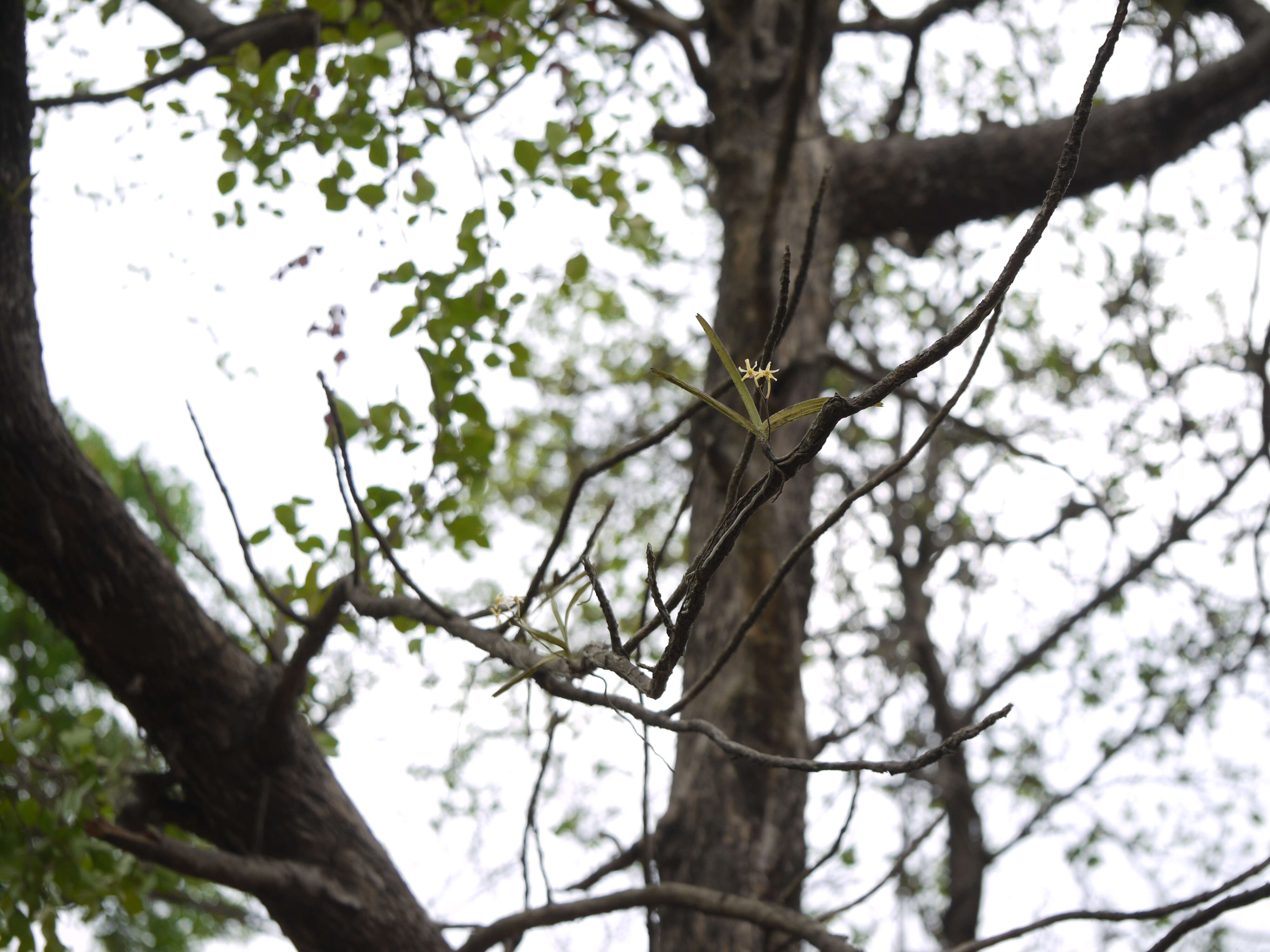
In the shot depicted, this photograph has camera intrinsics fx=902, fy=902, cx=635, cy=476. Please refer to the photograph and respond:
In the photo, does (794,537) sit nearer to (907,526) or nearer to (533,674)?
(533,674)

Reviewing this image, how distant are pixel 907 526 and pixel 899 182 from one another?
3.15m

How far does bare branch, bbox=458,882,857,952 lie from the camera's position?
5.19 ft

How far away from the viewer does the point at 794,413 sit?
65 cm

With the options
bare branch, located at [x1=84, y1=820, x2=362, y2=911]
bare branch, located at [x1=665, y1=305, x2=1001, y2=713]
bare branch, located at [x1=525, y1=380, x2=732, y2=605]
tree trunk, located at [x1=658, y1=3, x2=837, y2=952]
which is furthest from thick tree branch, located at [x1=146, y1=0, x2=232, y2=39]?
bare branch, located at [x1=665, y1=305, x2=1001, y2=713]

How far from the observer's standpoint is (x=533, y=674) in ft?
3.49

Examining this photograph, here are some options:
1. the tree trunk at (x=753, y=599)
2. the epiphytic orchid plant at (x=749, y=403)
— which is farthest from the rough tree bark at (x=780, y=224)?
the epiphytic orchid plant at (x=749, y=403)

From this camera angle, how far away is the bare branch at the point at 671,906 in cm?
158

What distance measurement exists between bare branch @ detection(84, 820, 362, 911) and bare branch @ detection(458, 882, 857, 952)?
0.32 metres

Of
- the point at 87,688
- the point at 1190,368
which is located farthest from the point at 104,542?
the point at 87,688

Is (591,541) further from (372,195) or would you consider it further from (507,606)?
(372,195)

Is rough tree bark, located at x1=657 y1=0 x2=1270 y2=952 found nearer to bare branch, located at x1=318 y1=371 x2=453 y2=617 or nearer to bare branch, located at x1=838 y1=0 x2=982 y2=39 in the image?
bare branch, located at x1=838 y1=0 x2=982 y2=39

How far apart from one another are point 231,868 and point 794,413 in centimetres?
160

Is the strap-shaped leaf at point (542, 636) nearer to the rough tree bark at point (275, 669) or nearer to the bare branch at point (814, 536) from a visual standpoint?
the bare branch at point (814, 536)

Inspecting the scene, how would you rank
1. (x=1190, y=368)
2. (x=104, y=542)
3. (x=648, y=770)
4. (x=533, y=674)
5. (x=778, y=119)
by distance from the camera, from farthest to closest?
1. (x=1190, y=368)
2. (x=778, y=119)
3. (x=104, y=542)
4. (x=648, y=770)
5. (x=533, y=674)
